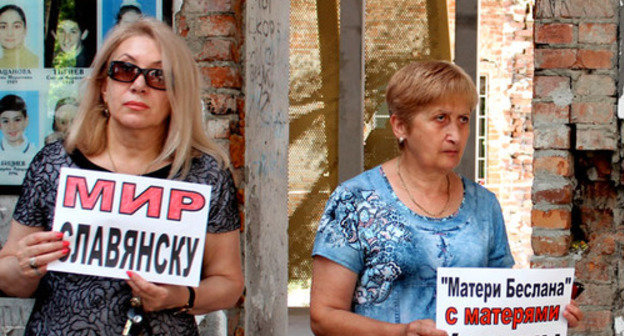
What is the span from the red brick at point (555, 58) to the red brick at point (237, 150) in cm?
137

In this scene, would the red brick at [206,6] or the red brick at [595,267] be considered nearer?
the red brick at [595,267]

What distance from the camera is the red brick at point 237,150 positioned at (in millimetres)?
3510

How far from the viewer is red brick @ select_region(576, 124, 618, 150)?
324 centimetres

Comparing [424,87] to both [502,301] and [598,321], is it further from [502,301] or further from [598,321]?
[598,321]

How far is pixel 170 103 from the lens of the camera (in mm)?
2131

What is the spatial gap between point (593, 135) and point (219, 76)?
1674 millimetres

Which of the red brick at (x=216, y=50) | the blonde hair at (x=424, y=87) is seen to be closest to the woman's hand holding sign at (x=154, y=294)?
the blonde hair at (x=424, y=87)

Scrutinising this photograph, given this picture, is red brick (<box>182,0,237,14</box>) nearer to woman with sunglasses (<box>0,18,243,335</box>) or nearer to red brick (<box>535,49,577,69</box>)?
woman with sunglasses (<box>0,18,243,335</box>)

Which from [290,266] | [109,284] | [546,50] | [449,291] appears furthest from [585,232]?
[109,284]

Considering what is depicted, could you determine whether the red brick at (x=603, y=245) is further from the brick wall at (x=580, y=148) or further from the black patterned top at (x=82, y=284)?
the black patterned top at (x=82, y=284)

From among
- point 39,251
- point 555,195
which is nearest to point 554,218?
point 555,195

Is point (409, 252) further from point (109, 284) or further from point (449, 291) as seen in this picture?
point (109, 284)

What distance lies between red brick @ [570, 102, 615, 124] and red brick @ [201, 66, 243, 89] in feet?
4.98

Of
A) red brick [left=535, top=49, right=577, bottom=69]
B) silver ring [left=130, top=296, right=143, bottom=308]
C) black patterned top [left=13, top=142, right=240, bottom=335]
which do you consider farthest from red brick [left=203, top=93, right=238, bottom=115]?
silver ring [left=130, top=296, right=143, bottom=308]
